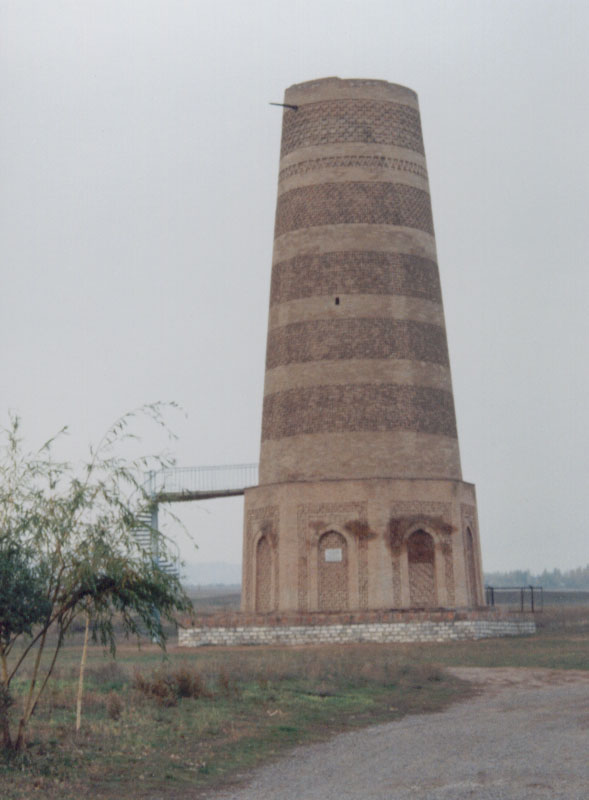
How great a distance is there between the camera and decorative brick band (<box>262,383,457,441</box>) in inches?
1348

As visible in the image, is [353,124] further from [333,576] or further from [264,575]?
[264,575]

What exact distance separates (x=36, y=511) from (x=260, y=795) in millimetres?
3952

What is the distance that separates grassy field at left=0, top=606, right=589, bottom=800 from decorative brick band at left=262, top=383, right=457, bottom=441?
802cm

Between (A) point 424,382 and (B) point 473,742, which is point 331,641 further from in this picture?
(B) point 473,742

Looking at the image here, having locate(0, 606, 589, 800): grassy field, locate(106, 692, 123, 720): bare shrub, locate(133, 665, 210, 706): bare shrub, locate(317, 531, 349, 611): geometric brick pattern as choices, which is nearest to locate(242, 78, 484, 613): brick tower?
locate(317, 531, 349, 611): geometric brick pattern

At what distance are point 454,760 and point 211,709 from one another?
5.11 meters

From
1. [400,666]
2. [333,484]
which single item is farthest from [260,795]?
[333,484]

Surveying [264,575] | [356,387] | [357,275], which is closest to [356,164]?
[357,275]

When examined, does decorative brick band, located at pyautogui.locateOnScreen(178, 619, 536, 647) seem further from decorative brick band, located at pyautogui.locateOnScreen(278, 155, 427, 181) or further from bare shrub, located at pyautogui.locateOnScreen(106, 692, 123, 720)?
bare shrub, located at pyautogui.locateOnScreen(106, 692, 123, 720)

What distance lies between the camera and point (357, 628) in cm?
3159

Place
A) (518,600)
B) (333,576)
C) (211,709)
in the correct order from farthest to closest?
(518,600) → (333,576) → (211,709)

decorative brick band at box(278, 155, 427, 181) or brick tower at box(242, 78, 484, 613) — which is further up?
decorative brick band at box(278, 155, 427, 181)

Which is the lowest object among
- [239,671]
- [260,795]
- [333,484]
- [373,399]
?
[260,795]

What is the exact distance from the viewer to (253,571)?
117 feet
